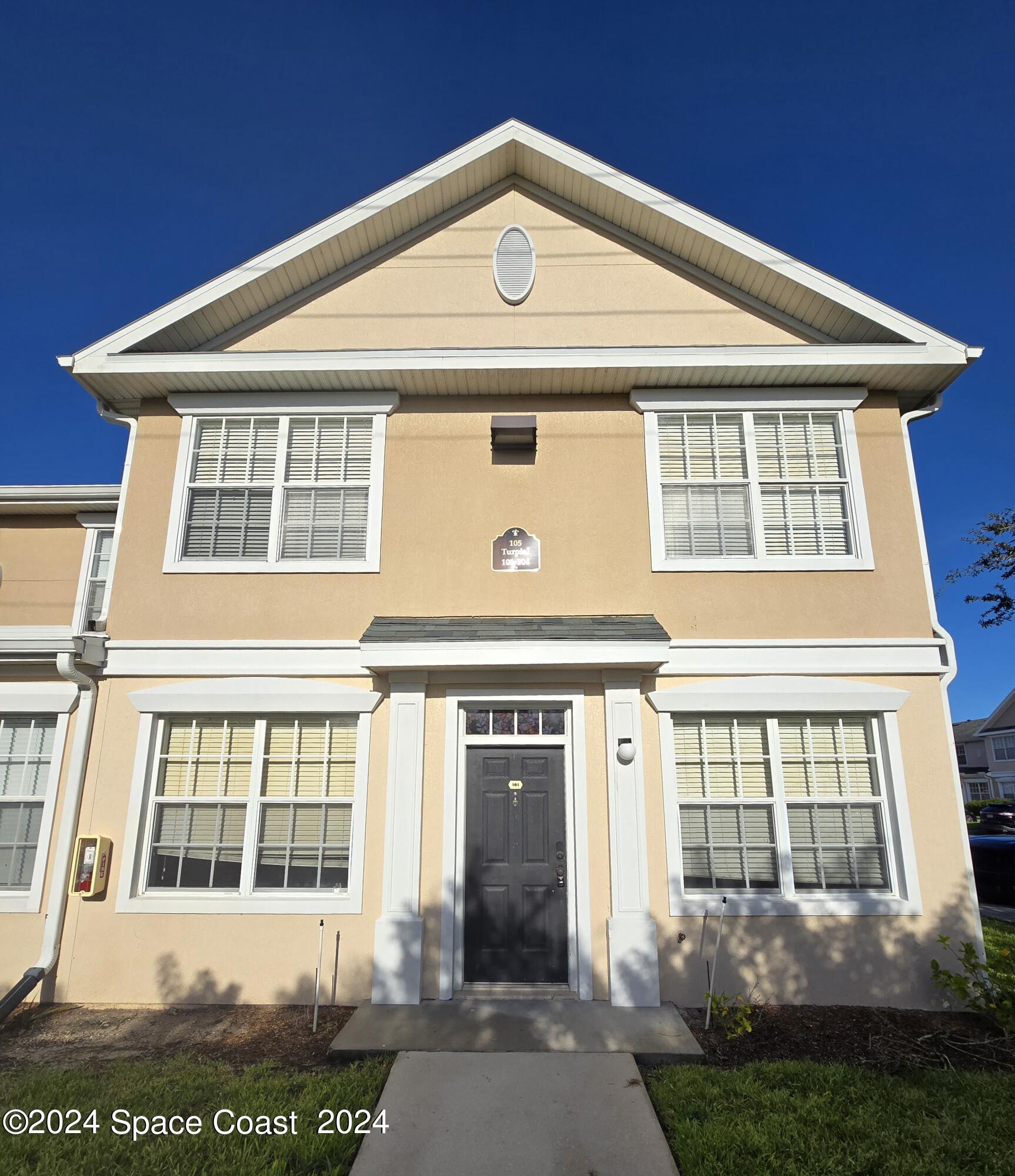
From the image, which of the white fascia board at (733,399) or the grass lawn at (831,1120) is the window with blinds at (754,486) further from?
the grass lawn at (831,1120)

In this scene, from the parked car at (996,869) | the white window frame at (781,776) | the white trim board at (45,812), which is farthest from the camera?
the parked car at (996,869)

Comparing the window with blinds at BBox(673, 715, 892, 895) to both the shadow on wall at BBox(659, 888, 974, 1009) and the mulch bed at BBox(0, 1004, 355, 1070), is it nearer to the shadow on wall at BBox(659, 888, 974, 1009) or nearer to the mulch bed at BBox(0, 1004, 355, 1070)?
the shadow on wall at BBox(659, 888, 974, 1009)

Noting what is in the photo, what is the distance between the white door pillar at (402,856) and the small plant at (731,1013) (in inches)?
105

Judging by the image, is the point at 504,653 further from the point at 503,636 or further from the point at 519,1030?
the point at 519,1030

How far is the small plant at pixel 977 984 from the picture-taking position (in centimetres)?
599

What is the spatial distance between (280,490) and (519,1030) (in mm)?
5833

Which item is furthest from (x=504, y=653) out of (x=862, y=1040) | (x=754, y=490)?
(x=862, y=1040)

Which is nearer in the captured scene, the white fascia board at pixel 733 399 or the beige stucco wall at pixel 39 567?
the white fascia board at pixel 733 399

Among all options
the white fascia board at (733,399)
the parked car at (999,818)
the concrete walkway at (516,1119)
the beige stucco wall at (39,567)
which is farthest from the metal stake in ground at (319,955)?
the parked car at (999,818)

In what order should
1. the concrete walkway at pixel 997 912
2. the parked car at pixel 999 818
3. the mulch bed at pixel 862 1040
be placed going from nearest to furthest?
the mulch bed at pixel 862 1040, the concrete walkway at pixel 997 912, the parked car at pixel 999 818

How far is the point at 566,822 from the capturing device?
22.4 ft

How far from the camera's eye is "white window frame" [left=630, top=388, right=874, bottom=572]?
738 centimetres


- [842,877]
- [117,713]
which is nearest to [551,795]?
[842,877]

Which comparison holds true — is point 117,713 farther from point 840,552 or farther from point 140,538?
point 840,552
